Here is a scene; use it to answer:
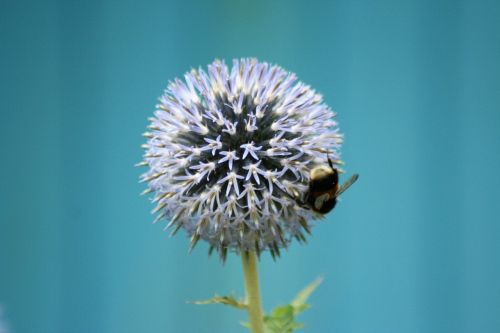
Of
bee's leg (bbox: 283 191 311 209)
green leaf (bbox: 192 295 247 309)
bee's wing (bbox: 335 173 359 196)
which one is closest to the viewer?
green leaf (bbox: 192 295 247 309)

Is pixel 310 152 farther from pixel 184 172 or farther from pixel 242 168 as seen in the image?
pixel 184 172

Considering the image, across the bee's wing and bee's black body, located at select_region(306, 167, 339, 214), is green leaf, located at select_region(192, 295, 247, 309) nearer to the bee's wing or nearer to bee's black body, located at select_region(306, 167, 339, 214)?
bee's black body, located at select_region(306, 167, 339, 214)

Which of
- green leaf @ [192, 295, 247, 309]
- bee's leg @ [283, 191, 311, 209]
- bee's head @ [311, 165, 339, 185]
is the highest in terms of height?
bee's head @ [311, 165, 339, 185]

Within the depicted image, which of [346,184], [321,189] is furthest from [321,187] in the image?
[346,184]

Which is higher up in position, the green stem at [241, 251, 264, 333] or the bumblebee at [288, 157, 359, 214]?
the bumblebee at [288, 157, 359, 214]

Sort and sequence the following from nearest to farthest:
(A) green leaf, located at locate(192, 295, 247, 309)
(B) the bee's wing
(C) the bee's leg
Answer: (A) green leaf, located at locate(192, 295, 247, 309) < (C) the bee's leg < (B) the bee's wing

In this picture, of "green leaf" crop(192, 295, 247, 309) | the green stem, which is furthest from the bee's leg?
"green leaf" crop(192, 295, 247, 309)

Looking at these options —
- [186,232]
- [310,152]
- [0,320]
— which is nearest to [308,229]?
[310,152]
